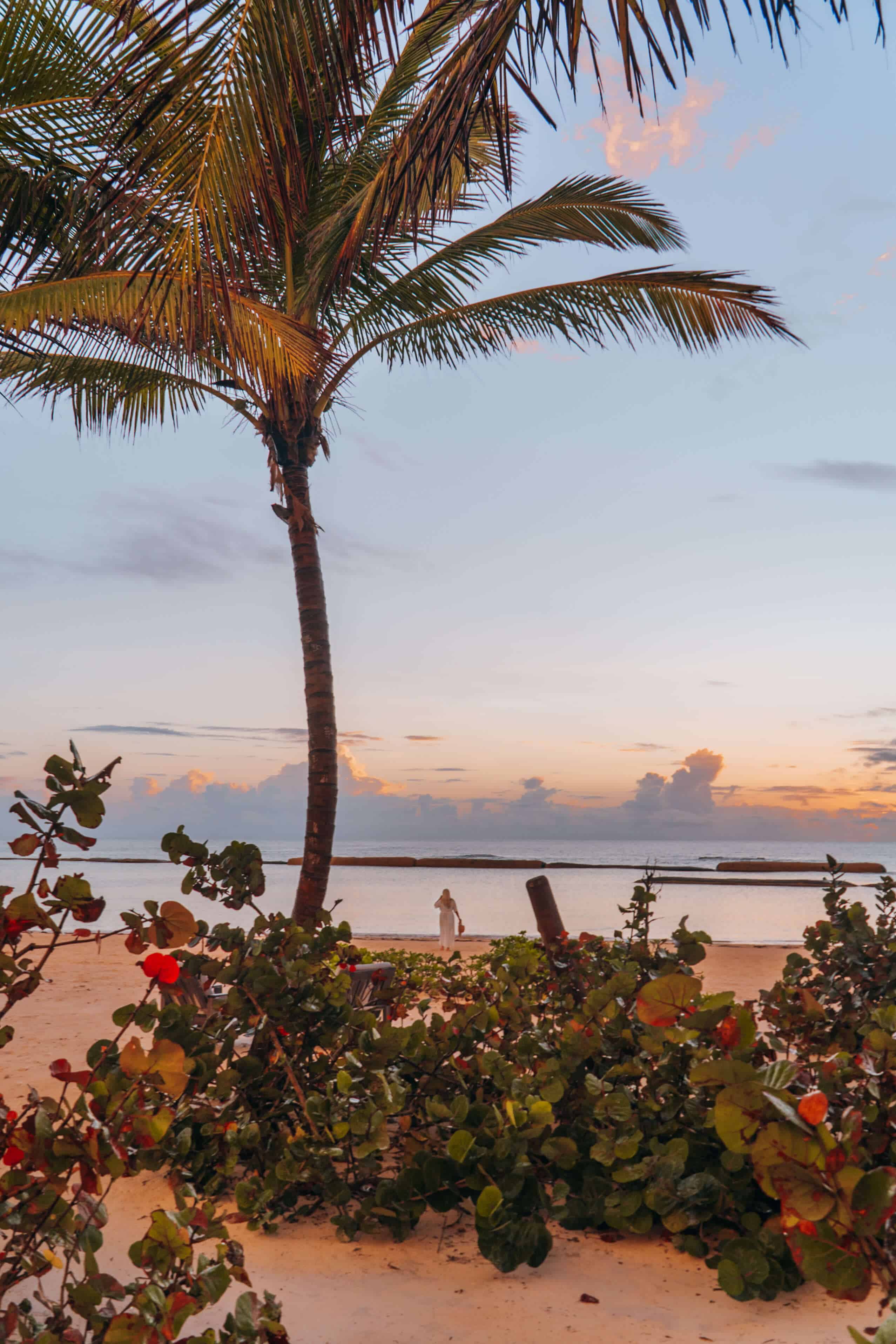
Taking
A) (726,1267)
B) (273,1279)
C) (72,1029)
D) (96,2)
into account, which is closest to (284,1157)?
(273,1279)

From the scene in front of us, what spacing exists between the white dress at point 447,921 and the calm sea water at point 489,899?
6.39 ft

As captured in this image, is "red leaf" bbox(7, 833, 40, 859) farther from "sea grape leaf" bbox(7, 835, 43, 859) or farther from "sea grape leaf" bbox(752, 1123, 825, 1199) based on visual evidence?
"sea grape leaf" bbox(752, 1123, 825, 1199)

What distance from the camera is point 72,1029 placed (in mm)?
5480

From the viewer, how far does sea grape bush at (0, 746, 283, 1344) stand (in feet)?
4.40

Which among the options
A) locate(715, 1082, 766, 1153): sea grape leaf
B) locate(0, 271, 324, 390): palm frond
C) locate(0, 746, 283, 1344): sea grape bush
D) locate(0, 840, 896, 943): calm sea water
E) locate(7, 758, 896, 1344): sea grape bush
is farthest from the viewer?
locate(0, 840, 896, 943): calm sea water

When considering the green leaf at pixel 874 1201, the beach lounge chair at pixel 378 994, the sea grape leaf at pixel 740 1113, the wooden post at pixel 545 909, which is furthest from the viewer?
the wooden post at pixel 545 909

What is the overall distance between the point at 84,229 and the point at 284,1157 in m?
3.62

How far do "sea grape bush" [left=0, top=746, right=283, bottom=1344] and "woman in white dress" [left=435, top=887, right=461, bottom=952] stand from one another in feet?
25.4

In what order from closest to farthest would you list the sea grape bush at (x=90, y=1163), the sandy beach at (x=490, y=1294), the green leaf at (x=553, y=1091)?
the sea grape bush at (x=90, y=1163), the sandy beach at (x=490, y=1294), the green leaf at (x=553, y=1091)

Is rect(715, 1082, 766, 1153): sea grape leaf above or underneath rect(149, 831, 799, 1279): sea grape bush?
above

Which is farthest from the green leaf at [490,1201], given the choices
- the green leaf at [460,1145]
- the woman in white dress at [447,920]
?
the woman in white dress at [447,920]

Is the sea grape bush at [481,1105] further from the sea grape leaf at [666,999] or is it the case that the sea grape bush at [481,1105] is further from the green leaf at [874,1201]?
the green leaf at [874,1201]

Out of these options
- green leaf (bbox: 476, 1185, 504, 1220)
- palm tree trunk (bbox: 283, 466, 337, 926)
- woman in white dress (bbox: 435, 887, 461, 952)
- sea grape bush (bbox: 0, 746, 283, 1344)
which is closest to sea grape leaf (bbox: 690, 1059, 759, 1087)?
sea grape bush (bbox: 0, 746, 283, 1344)

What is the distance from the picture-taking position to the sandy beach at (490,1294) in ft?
→ 6.34
